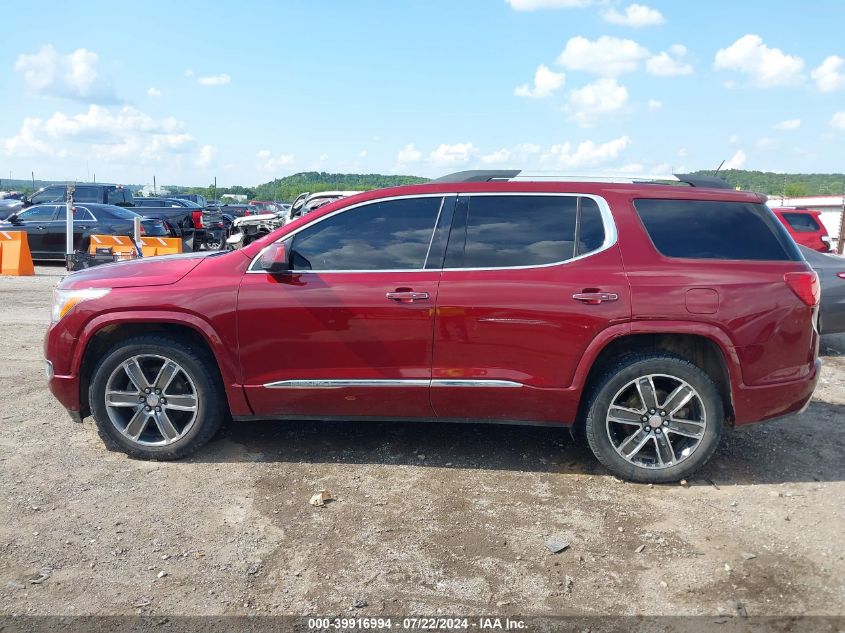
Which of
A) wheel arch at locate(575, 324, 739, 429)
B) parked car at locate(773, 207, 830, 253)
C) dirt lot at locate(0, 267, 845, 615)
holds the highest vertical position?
parked car at locate(773, 207, 830, 253)

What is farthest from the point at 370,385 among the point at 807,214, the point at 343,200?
the point at 807,214

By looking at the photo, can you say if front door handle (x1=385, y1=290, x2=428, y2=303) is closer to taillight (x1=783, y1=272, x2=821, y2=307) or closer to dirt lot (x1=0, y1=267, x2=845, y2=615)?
dirt lot (x1=0, y1=267, x2=845, y2=615)

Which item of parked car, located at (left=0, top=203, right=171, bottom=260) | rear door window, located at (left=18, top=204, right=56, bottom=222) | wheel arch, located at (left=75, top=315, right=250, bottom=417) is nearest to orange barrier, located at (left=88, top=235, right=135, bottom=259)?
parked car, located at (left=0, top=203, right=171, bottom=260)

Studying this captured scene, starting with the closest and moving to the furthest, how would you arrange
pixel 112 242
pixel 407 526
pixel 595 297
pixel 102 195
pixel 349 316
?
pixel 407 526 < pixel 595 297 < pixel 349 316 < pixel 112 242 < pixel 102 195

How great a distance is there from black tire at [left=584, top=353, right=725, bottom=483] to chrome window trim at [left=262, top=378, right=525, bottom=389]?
53cm

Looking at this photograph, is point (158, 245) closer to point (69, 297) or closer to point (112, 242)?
point (112, 242)

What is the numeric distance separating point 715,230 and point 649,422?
4.14 ft

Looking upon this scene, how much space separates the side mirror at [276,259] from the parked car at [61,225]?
1295 centimetres

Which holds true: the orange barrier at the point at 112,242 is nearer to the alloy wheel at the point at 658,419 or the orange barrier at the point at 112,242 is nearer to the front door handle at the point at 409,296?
the front door handle at the point at 409,296

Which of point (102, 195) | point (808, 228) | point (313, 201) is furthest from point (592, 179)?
point (102, 195)

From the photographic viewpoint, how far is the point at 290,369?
4.30 metres

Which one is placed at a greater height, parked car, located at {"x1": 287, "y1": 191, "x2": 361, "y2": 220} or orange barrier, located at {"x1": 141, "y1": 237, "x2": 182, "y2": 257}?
parked car, located at {"x1": 287, "y1": 191, "x2": 361, "y2": 220}

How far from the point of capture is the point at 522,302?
4.10 m

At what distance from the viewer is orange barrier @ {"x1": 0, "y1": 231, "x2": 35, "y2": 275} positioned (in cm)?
1409
